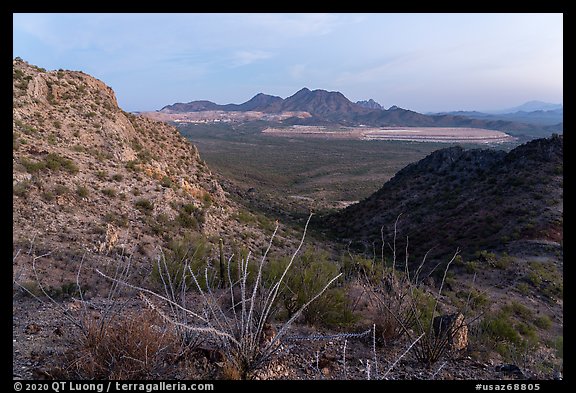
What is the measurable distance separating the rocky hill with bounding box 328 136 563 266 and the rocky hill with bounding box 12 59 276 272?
8135 mm

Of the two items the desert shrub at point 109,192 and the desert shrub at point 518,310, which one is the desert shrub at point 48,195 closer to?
the desert shrub at point 109,192

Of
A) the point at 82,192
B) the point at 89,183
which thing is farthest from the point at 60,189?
the point at 89,183

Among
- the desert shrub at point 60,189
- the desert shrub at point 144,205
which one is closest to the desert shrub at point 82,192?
the desert shrub at point 60,189

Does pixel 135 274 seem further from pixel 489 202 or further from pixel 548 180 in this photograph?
pixel 548 180

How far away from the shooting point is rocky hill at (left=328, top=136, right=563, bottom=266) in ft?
59.6

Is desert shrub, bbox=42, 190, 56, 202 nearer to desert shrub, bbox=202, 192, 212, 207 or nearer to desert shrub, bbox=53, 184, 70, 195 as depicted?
desert shrub, bbox=53, 184, 70, 195

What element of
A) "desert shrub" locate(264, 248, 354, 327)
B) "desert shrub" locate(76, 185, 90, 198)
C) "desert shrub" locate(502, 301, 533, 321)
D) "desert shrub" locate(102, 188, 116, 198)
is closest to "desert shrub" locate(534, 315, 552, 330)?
"desert shrub" locate(502, 301, 533, 321)

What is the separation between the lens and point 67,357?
379 centimetres

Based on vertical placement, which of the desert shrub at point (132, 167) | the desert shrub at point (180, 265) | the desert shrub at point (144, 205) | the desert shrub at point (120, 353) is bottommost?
the desert shrub at point (180, 265)

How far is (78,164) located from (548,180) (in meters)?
23.8

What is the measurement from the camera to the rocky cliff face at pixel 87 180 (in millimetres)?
10695

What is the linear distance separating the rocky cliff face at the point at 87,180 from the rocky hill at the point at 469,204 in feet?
27.9

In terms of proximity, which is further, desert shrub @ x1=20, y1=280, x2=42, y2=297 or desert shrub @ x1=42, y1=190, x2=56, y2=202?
desert shrub @ x1=42, y1=190, x2=56, y2=202
